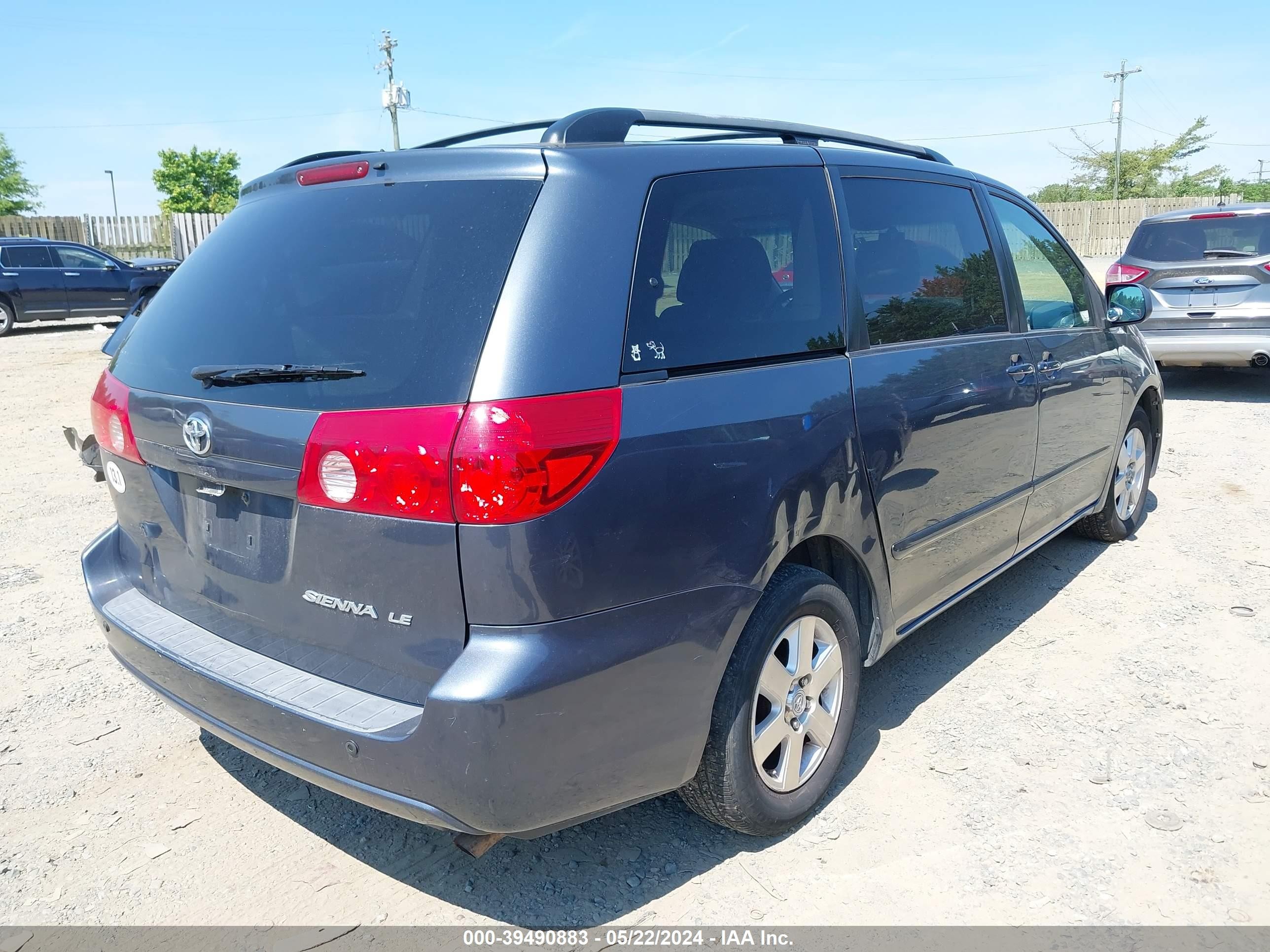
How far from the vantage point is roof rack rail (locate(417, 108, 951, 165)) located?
248cm

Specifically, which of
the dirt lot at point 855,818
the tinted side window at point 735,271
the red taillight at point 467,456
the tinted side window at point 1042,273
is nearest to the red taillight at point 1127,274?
the tinted side window at point 1042,273

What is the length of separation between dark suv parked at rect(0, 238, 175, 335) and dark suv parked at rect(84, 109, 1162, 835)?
52.0 ft

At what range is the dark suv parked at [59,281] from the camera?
17016 millimetres

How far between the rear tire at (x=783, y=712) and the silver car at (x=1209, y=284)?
7256 mm

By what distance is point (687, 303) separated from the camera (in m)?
2.45

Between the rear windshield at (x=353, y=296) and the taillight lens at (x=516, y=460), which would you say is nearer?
the taillight lens at (x=516, y=460)

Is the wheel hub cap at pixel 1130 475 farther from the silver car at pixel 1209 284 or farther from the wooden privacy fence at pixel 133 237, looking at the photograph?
the wooden privacy fence at pixel 133 237

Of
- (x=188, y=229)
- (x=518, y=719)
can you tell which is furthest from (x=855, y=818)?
(x=188, y=229)

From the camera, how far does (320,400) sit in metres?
2.20

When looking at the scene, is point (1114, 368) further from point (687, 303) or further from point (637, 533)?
point (637, 533)

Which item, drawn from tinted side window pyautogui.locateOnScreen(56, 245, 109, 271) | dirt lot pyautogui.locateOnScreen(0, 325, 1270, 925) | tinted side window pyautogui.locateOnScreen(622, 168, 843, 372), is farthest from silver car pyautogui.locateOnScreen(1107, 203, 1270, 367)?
tinted side window pyautogui.locateOnScreen(56, 245, 109, 271)

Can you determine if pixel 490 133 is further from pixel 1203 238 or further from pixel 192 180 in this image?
pixel 192 180

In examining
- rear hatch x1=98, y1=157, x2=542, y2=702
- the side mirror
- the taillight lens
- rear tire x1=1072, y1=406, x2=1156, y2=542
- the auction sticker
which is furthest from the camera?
rear tire x1=1072, y1=406, x2=1156, y2=542

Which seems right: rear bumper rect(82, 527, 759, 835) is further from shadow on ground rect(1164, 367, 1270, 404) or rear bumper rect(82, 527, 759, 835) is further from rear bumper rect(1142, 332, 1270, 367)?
rear bumper rect(1142, 332, 1270, 367)
